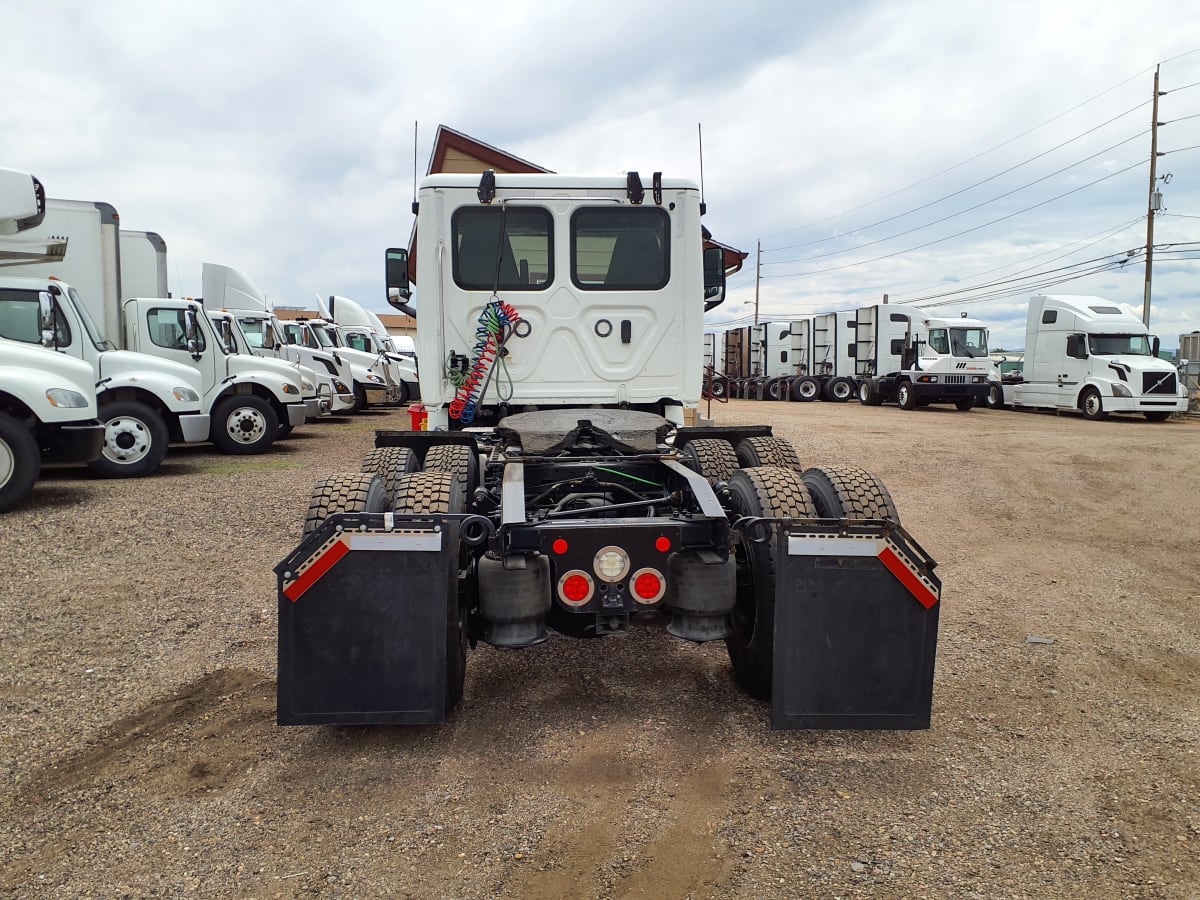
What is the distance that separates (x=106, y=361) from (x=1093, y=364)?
73.6 feet

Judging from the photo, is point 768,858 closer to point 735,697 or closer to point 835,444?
point 735,697

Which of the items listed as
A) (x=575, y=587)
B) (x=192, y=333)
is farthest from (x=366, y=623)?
(x=192, y=333)

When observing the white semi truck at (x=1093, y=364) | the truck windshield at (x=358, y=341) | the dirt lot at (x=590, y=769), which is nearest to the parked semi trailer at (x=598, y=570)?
the dirt lot at (x=590, y=769)

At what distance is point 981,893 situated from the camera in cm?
243

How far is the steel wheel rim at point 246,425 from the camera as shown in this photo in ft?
40.7

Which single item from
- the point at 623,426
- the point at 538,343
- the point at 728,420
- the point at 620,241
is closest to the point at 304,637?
the point at 623,426

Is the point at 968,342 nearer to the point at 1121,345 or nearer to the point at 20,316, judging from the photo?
the point at 1121,345

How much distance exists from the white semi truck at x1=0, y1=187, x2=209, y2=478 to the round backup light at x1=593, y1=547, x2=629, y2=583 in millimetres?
8343

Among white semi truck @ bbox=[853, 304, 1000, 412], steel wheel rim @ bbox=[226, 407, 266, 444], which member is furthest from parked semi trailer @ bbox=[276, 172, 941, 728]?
white semi truck @ bbox=[853, 304, 1000, 412]

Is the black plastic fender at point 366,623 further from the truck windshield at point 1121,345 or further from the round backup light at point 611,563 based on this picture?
the truck windshield at point 1121,345

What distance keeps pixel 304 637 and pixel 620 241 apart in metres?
3.76

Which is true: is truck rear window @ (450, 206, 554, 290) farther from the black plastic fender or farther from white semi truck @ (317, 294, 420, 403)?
white semi truck @ (317, 294, 420, 403)

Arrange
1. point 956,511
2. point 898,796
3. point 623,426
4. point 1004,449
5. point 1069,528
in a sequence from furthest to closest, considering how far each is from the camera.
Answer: point 1004,449, point 956,511, point 1069,528, point 623,426, point 898,796

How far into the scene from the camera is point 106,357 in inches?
410
